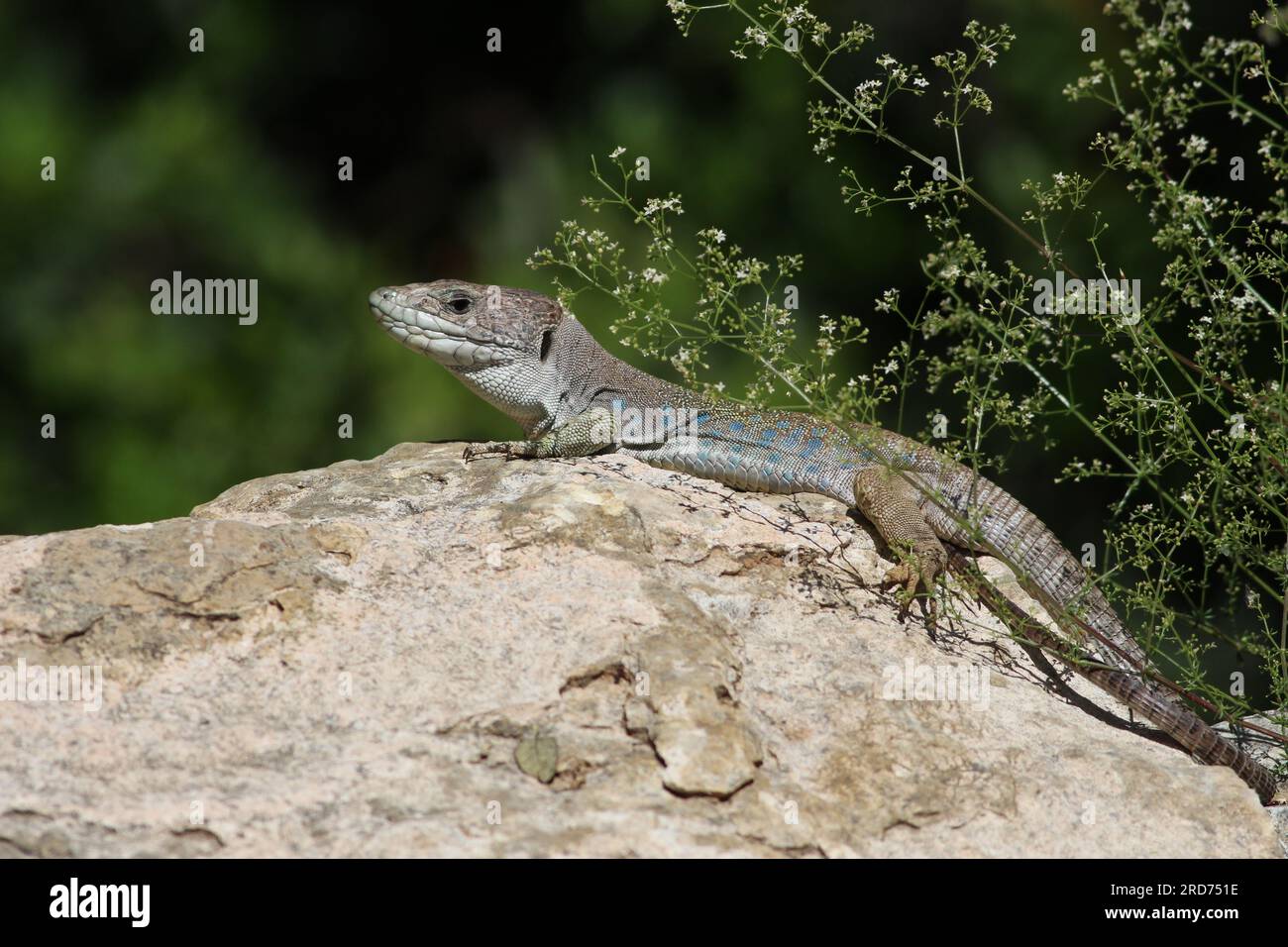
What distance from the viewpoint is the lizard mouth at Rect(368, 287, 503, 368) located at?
19.5 ft

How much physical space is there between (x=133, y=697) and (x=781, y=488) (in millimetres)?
2699

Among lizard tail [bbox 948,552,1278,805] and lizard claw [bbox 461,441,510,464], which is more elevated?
lizard claw [bbox 461,441,510,464]

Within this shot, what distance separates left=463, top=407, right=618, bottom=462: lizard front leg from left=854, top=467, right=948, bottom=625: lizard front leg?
43.7 inches

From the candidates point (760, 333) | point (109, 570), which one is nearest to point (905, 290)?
point (760, 333)

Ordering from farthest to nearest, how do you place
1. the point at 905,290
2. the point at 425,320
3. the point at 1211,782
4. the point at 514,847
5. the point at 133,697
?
the point at 905,290
the point at 425,320
the point at 1211,782
the point at 133,697
the point at 514,847

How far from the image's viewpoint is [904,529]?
15.8 ft

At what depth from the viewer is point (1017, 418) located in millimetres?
4129

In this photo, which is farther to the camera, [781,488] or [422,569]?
[781,488]

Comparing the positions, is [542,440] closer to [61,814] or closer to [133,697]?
[133,697]

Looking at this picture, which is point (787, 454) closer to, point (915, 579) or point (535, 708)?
point (915, 579)
